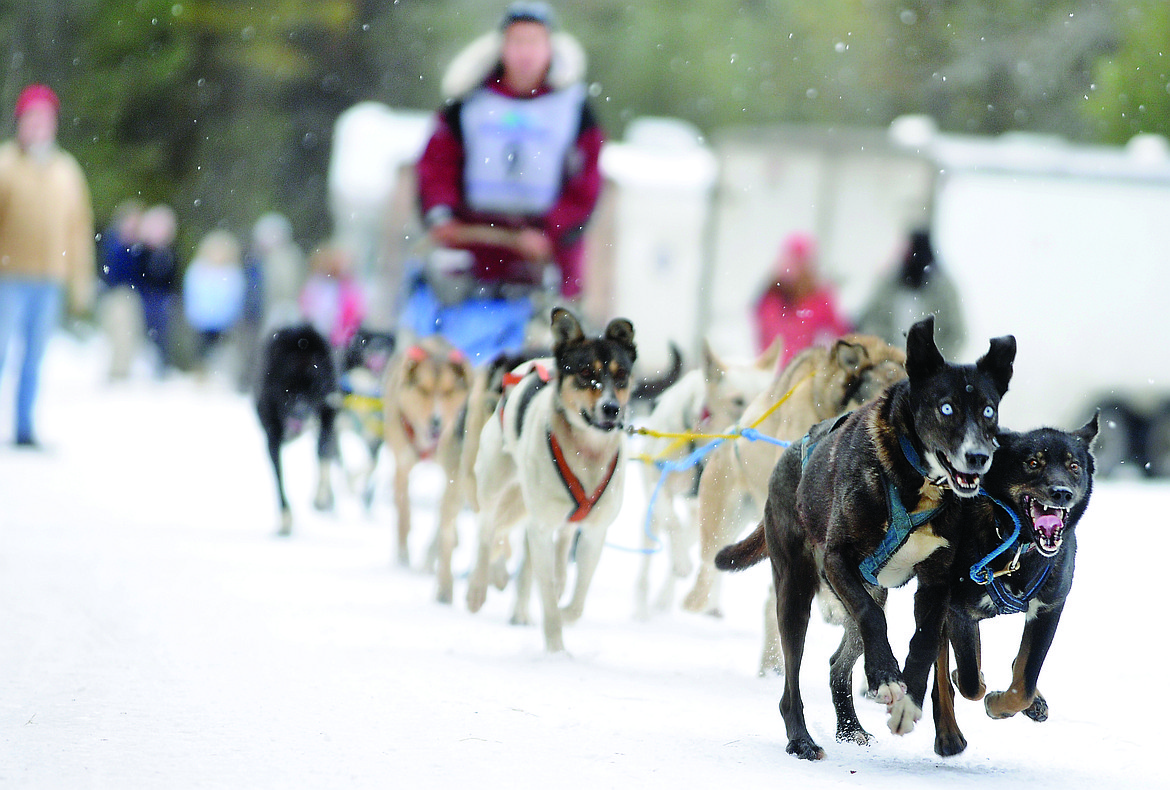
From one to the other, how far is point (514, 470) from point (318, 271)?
1260 centimetres

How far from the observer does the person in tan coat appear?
10.8 meters

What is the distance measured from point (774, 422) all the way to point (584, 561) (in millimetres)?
870

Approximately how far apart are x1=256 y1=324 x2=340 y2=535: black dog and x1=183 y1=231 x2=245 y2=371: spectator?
11811mm

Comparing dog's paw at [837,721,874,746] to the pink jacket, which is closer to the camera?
dog's paw at [837,721,874,746]

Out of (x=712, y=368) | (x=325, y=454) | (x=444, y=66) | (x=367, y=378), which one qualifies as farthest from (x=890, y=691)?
(x=444, y=66)

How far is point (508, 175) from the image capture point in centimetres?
763

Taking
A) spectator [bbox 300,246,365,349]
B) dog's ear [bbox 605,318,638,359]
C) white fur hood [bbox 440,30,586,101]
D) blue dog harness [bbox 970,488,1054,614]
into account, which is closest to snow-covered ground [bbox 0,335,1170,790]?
blue dog harness [bbox 970,488,1054,614]

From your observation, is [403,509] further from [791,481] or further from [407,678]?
[791,481]

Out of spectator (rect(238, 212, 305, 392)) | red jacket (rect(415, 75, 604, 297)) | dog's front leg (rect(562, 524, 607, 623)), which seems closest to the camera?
dog's front leg (rect(562, 524, 607, 623))

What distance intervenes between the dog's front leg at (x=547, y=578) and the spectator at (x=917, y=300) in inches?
242

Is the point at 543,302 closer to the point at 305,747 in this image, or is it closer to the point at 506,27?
the point at 506,27

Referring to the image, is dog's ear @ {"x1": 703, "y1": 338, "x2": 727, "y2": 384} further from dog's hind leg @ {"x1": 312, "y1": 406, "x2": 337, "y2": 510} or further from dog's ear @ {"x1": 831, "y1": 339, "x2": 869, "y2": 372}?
dog's hind leg @ {"x1": 312, "y1": 406, "x2": 337, "y2": 510}

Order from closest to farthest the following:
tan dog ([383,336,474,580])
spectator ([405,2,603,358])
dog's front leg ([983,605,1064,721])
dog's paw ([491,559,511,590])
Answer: dog's front leg ([983,605,1064,721])
dog's paw ([491,559,511,590])
tan dog ([383,336,474,580])
spectator ([405,2,603,358])

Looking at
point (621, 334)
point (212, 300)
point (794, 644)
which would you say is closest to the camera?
point (794, 644)
